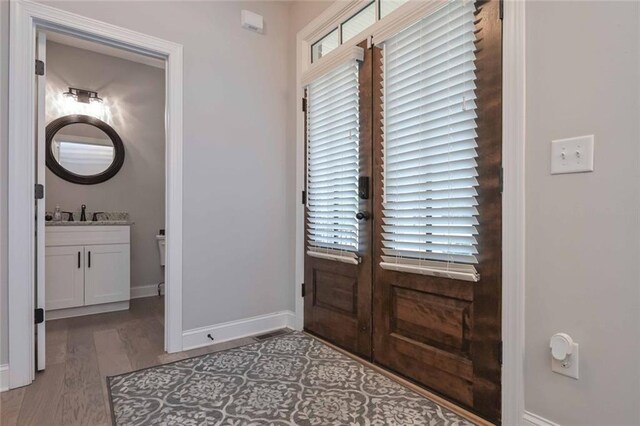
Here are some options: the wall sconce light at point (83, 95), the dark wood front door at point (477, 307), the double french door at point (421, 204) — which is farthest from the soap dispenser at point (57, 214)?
the dark wood front door at point (477, 307)

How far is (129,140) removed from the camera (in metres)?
4.00

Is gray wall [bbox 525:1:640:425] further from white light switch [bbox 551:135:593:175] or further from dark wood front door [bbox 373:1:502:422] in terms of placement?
dark wood front door [bbox 373:1:502:422]

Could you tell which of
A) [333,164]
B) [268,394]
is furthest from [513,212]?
[268,394]

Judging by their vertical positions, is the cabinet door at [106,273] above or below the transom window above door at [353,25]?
below

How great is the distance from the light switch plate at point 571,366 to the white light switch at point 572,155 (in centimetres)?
65

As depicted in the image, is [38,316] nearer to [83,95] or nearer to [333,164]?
[333,164]

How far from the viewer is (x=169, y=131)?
2377mm

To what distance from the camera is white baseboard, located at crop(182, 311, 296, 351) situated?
244 cm

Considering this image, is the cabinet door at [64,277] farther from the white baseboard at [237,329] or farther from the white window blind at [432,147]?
the white window blind at [432,147]

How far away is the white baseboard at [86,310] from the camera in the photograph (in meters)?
3.17

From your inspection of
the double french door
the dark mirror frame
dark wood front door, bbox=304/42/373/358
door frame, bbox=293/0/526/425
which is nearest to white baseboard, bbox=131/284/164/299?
the dark mirror frame

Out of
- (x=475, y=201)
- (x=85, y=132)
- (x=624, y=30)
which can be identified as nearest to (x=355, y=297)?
(x=475, y=201)

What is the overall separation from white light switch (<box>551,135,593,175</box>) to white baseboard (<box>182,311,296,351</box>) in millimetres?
2184

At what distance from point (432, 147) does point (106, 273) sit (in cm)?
330
